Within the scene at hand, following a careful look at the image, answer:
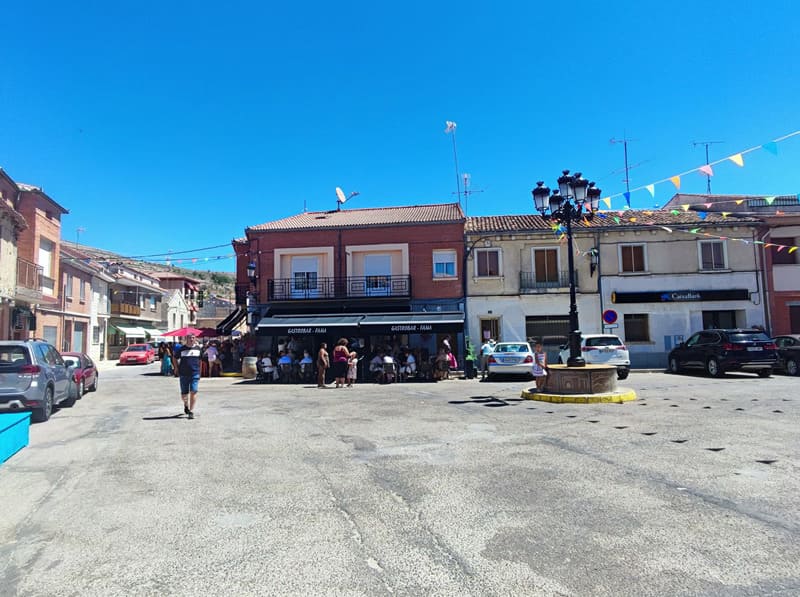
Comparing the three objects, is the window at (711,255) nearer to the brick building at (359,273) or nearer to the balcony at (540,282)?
the balcony at (540,282)

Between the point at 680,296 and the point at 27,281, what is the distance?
28553 mm

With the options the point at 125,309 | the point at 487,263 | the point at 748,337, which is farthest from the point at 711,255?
the point at 125,309

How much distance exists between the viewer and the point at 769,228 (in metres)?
24.3

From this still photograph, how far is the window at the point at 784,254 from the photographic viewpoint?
24250 millimetres

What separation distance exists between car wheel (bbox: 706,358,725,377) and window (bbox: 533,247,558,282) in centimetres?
796

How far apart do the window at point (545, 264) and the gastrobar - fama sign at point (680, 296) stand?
2.94 metres

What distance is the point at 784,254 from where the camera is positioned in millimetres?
24422

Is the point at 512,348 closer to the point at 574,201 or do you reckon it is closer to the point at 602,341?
the point at 602,341

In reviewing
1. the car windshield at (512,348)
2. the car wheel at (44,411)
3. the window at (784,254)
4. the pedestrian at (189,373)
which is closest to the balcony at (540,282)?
the car windshield at (512,348)

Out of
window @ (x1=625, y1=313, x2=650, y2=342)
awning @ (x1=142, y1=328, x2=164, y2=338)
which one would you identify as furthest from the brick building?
awning @ (x1=142, y1=328, x2=164, y2=338)

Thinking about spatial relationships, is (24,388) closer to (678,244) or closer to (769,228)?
(678,244)

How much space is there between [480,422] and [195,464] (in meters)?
4.87

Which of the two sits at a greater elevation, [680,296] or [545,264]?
[545,264]

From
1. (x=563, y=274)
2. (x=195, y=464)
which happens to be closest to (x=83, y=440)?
(x=195, y=464)
